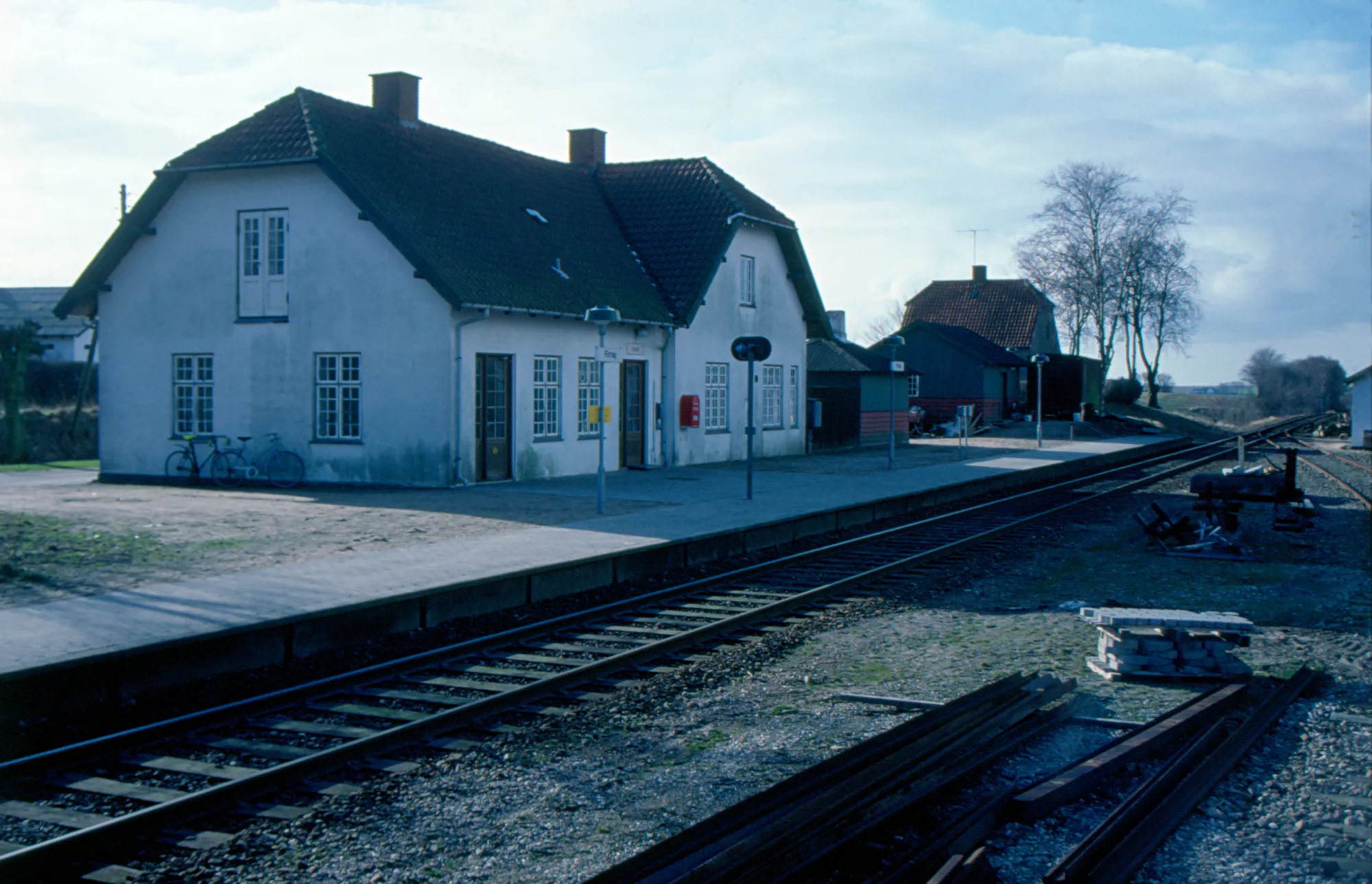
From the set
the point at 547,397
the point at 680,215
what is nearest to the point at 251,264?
the point at 547,397

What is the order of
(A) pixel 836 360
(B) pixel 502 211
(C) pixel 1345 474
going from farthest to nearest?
(A) pixel 836 360 → (C) pixel 1345 474 → (B) pixel 502 211

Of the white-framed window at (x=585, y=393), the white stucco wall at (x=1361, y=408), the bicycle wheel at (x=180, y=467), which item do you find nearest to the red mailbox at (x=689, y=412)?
the white-framed window at (x=585, y=393)

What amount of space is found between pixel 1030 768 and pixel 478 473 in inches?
632

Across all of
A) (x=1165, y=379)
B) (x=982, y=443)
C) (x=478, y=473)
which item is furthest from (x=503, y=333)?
(x=1165, y=379)

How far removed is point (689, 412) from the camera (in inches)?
1057

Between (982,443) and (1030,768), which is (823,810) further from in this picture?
(982,443)

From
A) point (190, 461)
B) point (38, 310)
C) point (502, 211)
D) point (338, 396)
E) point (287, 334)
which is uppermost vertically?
point (38, 310)

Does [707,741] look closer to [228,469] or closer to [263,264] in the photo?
[228,469]

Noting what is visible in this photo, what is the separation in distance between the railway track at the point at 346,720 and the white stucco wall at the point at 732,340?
14766 millimetres

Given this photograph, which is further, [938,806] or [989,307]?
[989,307]

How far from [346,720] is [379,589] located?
3.20 metres

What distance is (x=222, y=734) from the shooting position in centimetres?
691

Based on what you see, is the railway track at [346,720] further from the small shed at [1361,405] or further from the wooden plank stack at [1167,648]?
the small shed at [1361,405]

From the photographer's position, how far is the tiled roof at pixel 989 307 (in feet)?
213
